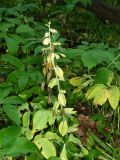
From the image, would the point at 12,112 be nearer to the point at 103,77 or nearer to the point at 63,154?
the point at 63,154

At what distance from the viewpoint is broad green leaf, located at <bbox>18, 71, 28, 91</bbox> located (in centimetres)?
203

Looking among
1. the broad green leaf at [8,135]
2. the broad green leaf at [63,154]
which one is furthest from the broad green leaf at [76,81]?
the broad green leaf at [8,135]

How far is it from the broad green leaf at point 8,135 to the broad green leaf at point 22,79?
45 cm

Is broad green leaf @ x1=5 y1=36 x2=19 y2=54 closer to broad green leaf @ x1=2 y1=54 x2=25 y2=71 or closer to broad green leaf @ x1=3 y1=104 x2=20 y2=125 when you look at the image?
broad green leaf @ x1=2 y1=54 x2=25 y2=71

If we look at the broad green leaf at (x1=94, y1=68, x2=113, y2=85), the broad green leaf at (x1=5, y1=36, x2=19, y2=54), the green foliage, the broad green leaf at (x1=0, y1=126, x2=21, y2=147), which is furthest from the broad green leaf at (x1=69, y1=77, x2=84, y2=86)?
the broad green leaf at (x1=0, y1=126, x2=21, y2=147)

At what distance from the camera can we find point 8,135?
1.59 m

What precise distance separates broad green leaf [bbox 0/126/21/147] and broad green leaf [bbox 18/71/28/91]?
1.47 ft

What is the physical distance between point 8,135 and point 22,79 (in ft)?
1.78

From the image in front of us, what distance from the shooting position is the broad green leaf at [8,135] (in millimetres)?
1554

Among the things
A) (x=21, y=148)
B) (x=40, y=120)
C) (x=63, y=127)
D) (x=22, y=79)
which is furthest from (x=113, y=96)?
(x=21, y=148)

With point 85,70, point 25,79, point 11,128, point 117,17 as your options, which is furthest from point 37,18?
point 11,128

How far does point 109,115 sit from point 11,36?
0.91m

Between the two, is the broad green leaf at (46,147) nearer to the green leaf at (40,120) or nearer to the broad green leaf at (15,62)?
the green leaf at (40,120)

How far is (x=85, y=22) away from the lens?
453 centimetres
